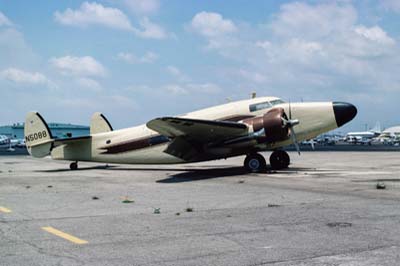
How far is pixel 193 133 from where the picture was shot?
68.6 ft

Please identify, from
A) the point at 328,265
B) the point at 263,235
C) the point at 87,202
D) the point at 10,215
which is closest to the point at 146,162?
the point at 87,202

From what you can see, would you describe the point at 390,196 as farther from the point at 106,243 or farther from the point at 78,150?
the point at 78,150

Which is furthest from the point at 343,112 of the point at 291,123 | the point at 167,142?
the point at 167,142

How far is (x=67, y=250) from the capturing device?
633 centimetres

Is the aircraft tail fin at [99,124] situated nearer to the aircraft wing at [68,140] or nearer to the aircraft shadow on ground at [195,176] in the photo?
the aircraft wing at [68,140]

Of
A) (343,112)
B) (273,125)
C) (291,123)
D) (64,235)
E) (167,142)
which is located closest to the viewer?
(64,235)

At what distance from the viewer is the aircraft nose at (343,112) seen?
67.3 ft

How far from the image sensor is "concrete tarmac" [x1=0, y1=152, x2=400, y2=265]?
5.94 meters

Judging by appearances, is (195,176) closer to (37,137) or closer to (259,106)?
(259,106)

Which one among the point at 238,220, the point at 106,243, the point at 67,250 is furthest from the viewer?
the point at 238,220

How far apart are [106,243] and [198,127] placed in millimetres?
13611

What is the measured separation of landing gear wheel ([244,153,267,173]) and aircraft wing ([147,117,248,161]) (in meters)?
1.29

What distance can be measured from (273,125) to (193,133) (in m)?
3.70

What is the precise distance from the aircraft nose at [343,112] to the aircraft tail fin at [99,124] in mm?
13953
